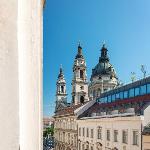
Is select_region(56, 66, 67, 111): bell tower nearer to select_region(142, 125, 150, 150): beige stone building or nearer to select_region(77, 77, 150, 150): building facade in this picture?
select_region(77, 77, 150, 150): building facade

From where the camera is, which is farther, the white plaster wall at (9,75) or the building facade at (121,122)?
the building facade at (121,122)

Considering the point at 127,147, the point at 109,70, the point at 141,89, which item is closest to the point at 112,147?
the point at 127,147

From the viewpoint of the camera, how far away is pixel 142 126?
92.3 ft

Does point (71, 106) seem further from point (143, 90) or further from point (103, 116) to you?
point (143, 90)

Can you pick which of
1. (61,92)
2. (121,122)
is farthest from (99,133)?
(61,92)

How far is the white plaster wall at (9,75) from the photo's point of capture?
1716mm

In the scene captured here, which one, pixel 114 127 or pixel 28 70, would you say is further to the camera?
pixel 114 127

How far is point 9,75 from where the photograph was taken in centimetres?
178

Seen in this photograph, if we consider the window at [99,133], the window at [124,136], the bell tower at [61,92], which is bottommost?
the window at [99,133]

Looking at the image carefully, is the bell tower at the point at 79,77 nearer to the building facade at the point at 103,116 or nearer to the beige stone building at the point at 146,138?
the building facade at the point at 103,116

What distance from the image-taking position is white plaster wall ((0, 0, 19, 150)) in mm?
1716

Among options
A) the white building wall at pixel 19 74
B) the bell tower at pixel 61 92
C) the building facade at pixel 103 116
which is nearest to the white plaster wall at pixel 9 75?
the white building wall at pixel 19 74

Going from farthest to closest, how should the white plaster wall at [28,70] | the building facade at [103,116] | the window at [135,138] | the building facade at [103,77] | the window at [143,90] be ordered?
the building facade at [103,77]
the window at [143,90]
the building facade at [103,116]
the window at [135,138]
the white plaster wall at [28,70]

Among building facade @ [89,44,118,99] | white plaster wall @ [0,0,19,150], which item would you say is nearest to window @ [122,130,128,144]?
white plaster wall @ [0,0,19,150]
